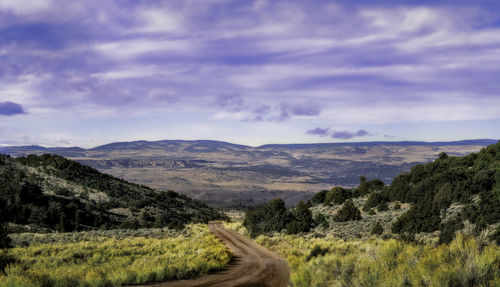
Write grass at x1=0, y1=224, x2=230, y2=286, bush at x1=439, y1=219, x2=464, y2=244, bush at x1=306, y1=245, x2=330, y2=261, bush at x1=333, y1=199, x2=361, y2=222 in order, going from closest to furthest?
grass at x1=0, y1=224, x2=230, y2=286, bush at x1=306, y1=245, x2=330, y2=261, bush at x1=439, y1=219, x2=464, y2=244, bush at x1=333, y1=199, x2=361, y2=222

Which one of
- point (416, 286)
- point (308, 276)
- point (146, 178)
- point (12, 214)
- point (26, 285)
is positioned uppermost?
point (416, 286)

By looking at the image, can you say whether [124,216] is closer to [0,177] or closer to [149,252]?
[0,177]

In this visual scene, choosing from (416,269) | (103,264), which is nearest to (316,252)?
(416,269)

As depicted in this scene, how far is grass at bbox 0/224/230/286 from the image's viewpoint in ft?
35.0

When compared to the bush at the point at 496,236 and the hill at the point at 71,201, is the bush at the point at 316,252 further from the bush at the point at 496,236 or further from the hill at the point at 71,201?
the hill at the point at 71,201

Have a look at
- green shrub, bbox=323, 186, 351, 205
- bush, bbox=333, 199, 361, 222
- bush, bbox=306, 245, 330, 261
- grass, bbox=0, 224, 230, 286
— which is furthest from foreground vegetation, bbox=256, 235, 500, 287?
green shrub, bbox=323, 186, 351, 205

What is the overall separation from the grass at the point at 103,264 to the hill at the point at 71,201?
1301 cm

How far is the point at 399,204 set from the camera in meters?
33.4

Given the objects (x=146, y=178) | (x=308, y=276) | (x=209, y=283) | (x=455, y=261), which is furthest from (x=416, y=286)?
(x=146, y=178)

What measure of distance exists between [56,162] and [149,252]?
45.8 metres

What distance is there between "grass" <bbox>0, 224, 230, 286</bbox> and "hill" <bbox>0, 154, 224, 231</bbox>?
13.0m

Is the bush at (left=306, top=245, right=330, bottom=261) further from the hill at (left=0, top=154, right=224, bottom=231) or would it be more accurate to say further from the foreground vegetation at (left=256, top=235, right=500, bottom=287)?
the hill at (left=0, top=154, right=224, bottom=231)

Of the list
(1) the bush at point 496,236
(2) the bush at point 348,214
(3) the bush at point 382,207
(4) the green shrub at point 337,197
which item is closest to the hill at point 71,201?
(4) the green shrub at point 337,197

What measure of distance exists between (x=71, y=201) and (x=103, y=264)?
3159cm
